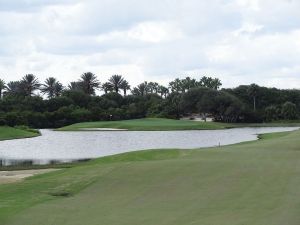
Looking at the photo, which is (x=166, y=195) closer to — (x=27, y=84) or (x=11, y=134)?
(x=11, y=134)

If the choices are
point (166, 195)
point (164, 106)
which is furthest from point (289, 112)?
point (166, 195)

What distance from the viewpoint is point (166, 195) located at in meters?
21.8

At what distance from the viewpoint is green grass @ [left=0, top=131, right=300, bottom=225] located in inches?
682

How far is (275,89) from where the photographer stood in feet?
625

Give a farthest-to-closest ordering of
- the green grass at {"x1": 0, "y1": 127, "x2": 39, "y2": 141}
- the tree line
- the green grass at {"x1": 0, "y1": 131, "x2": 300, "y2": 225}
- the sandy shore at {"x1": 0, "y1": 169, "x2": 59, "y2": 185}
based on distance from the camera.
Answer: the tree line, the green grass at {"x1": 0, "y1": 127, "x2": 39, "y2": 141}, the sandy shore at {"x1": 0, "y1": 169, "x2": 59, "y2": 185}, the green grass at {"x1": 0, "y1": 131, "x2": 300, "y2": 225}

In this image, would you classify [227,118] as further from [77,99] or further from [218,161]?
[218,161]

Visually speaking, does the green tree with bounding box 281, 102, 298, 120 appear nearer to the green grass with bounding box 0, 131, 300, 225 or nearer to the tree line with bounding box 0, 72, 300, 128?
the tree line with bounding box 0, 72, 300, 128

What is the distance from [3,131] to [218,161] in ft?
237

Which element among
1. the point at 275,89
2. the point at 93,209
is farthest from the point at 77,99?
the point at 93,209

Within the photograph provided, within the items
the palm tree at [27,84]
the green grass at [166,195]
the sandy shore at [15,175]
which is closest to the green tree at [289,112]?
the palm tree at [27,84]

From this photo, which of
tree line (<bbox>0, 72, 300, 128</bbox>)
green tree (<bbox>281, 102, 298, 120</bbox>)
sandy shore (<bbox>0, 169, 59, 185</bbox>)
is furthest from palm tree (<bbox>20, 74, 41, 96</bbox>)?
sandy shore (<bbox>0, 169, 59, 185</bbox>)

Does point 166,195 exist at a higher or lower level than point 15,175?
higher

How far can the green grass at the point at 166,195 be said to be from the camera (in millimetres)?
17312

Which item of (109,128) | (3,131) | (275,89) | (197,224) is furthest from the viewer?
(275,89)
